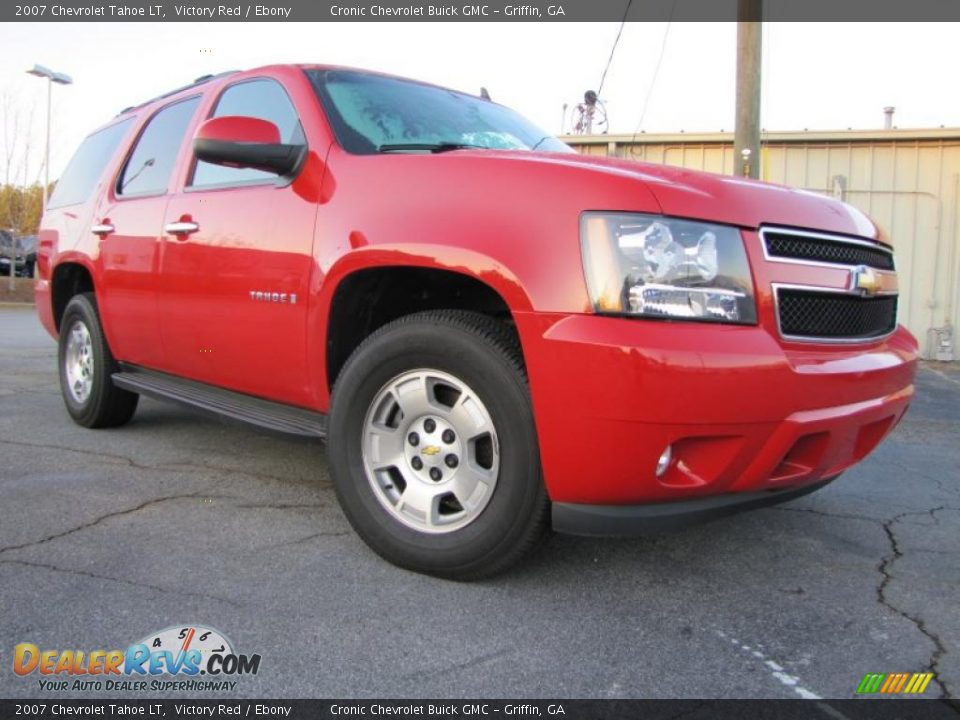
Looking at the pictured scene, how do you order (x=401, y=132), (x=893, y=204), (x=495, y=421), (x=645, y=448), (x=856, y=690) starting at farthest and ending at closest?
1. (x=893, y=204)
2. (x=401, y=132)
3. (x=495, y=421)
4. (x=645, y=448)
5. (x=856, y=690)

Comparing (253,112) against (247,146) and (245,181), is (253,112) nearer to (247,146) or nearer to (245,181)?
(245,181)

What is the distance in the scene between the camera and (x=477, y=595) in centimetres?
257

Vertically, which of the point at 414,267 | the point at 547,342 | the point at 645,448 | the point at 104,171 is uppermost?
the point at 104,171

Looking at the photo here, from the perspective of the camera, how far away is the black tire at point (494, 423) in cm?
244

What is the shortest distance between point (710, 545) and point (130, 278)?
319cm

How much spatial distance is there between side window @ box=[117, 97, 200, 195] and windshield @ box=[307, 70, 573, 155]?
1141mm

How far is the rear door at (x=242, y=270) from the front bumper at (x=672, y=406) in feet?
3.90

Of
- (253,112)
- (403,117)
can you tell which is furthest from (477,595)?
(253,112)

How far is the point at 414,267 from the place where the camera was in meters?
2.84

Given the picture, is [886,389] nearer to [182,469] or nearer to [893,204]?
[182,469]

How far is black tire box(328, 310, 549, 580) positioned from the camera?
8.00 feet

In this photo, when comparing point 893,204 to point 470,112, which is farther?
point 893,204

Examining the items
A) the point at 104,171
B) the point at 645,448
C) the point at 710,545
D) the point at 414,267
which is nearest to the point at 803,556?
the point at 710,545

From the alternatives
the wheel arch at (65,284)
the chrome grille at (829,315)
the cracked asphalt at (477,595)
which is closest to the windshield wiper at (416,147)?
the chrome grille at (829,315)
